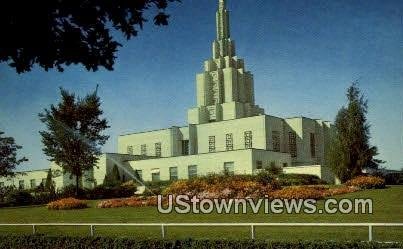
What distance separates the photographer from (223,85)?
3187 inches

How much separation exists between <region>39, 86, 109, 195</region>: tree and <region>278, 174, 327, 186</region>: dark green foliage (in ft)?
52.7

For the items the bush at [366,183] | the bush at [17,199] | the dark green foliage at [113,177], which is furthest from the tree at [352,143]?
the dark green foliage at [113,177]

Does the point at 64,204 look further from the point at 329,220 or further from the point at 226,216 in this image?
the point at 329,220

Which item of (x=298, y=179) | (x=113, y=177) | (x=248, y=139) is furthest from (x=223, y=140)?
(x=298, y=179)

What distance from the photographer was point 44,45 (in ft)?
25.1

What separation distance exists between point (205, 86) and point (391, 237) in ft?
227

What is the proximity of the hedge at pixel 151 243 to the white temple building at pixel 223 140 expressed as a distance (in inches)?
→ 1353

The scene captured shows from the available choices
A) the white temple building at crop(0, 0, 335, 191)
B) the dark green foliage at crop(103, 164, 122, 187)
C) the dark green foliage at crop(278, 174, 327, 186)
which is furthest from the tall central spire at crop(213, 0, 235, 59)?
the dark green foliage at crop(278, 174, 327, 186)

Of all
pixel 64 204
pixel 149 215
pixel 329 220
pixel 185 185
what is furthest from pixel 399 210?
pixel 64 204

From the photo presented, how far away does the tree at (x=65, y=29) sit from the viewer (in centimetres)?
724

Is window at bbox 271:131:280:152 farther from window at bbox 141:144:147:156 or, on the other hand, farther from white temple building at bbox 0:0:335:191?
window at bbox 141:144:147:156

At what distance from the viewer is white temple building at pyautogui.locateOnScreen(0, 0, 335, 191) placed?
52594mm

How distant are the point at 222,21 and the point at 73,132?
50604 mm

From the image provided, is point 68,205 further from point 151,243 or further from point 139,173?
point 139,173
